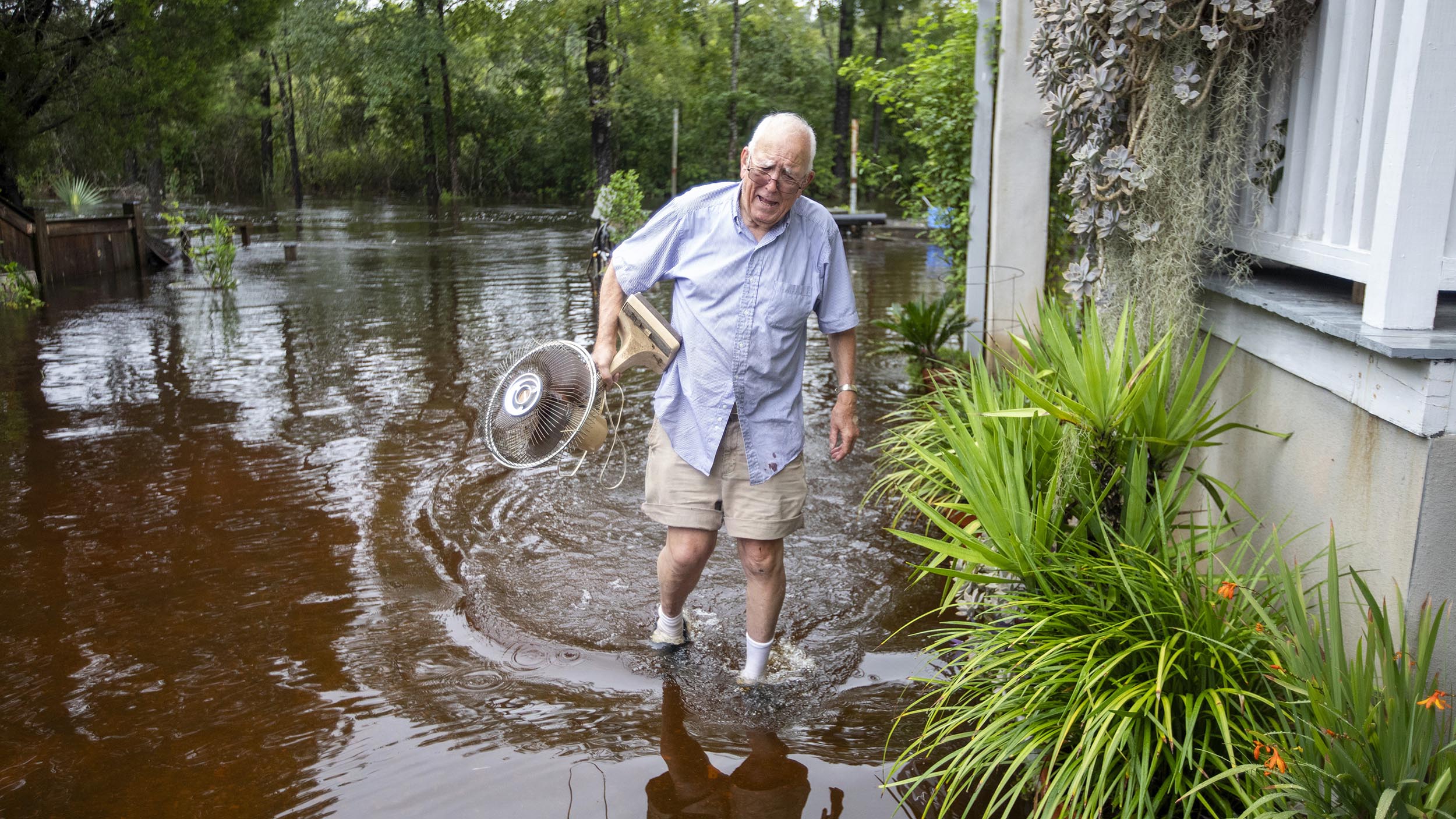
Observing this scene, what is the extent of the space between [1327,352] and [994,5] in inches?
176

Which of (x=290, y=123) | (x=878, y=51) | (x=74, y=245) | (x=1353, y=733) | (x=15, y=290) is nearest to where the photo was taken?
(x=1353, y=733)

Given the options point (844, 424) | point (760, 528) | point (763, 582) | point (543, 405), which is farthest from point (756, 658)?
point (543, 405)

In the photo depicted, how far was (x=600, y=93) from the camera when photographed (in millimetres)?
30734

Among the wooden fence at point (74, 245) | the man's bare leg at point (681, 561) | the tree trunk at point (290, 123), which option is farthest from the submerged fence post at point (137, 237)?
the tree trunk at point (290, 123)

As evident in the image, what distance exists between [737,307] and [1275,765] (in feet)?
6.73

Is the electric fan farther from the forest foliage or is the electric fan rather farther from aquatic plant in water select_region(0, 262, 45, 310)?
the forest foliage

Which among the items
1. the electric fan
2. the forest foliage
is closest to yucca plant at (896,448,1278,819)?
the electric fan

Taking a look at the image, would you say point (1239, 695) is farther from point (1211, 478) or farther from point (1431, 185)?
point (1431, 185)

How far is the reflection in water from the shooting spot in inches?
135

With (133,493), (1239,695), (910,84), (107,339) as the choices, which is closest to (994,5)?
(910,84)

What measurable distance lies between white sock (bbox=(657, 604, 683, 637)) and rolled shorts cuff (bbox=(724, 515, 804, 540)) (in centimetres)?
61

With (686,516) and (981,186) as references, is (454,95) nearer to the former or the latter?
(981,186)

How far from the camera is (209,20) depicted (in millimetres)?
16984

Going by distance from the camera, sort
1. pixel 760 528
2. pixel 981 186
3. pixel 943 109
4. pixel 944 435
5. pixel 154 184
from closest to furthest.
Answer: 1. pixel 760 528
2. pixel 944 435
3. pixel 981 186
4. pixel 943 109
5. pixel 154 184
